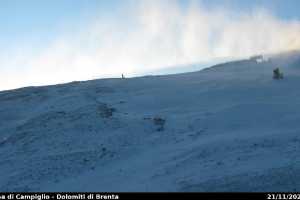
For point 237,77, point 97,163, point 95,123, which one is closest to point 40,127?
point 95,123

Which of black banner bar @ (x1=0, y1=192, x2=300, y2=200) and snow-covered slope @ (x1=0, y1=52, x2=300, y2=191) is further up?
snow-covered slope @ (x1=0, y1=52, x2=300, y2=191)

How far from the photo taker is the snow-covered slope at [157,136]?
18.1 meters

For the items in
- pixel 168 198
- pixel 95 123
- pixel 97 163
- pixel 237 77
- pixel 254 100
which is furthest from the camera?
pixel 237 77

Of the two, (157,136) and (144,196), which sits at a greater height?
(157,136)

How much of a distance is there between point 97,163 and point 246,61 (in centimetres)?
2751

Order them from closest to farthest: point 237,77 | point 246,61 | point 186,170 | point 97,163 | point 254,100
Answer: point 186,170, point 97,163, point 254,100, point 237,77, point 246,61

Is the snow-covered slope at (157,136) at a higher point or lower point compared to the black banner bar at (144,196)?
higher

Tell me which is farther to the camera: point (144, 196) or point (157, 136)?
point (157, 136)

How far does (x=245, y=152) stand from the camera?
19.4m

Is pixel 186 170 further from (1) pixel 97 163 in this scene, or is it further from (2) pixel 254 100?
(2) pixel 254 100

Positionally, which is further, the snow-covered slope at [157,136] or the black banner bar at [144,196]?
the snow-covered slope at [157,136]

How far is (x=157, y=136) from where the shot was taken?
2298cm

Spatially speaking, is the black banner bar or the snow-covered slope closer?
the black banner bar

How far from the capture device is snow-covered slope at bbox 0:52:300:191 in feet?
59.5
